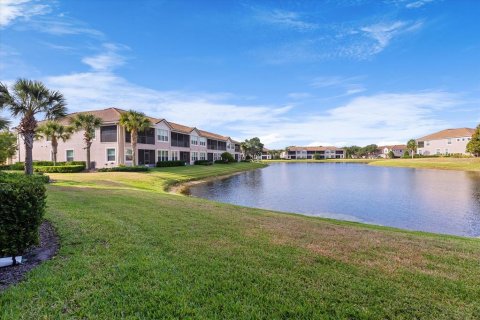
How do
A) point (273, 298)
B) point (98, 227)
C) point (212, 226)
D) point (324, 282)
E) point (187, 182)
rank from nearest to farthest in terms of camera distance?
point (273, 298) → point (324, 282) → point (98, 227) → point (212, 226) → point (187, 182)

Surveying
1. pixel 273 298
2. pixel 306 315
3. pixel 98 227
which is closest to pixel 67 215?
pixel 98 227

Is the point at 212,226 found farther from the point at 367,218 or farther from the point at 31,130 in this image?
the point at 31,130

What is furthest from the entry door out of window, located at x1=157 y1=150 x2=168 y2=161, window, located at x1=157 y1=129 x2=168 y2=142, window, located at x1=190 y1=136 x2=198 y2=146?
window, located at x1=190 y1=136 x2=198 y2=146

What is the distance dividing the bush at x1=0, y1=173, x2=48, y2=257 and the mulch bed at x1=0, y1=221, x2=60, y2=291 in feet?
0.83

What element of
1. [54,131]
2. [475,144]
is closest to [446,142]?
[475,144]

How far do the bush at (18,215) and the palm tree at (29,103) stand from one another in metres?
18.0

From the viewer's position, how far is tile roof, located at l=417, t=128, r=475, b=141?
257 feet

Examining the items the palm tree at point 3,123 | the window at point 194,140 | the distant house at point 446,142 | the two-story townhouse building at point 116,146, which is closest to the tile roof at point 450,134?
the distant house at point 446,142

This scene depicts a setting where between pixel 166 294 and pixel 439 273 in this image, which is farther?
pixel 439 273

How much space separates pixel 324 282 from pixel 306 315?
106 cm

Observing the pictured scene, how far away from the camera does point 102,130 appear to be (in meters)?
38.1

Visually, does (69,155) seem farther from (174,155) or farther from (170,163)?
(174,155)

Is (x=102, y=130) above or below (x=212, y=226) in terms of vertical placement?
above

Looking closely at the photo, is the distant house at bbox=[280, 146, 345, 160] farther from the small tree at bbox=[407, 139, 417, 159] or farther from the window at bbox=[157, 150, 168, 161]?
the window at bbox=[157, 150, 168, 161]
